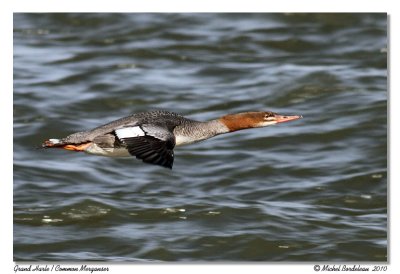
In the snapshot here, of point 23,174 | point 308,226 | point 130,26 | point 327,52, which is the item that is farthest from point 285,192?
point 130,26

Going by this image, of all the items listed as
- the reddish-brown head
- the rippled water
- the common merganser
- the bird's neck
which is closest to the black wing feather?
the common merganser

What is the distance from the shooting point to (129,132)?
809 centimetres

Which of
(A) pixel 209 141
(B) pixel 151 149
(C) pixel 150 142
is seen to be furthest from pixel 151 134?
(A) pixel 209 141

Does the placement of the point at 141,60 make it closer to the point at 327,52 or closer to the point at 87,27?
the point at 87,27

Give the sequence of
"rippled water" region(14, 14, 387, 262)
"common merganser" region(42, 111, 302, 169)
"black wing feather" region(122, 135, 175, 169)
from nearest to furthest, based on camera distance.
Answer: "black wing feather" region(122, 135, 175, 169) → "common merganser" region(42, 111, 302, 169) → "rippled water" region(14, 14, 387, 262)

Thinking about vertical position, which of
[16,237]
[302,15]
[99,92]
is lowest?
[16,237]

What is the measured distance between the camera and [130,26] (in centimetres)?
1596

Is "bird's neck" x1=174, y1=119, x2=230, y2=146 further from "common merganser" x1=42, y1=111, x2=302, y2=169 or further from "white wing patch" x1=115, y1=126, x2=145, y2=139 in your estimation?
"white wing patch" x1=115, y1=126, x2=145, y2=139

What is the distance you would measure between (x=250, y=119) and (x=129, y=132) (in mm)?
1344

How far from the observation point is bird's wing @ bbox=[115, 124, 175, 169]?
7580 mm

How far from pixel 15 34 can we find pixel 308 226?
7.16 meters

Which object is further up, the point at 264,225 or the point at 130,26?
the point at 130,26

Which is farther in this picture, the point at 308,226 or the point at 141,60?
the point at 141,60

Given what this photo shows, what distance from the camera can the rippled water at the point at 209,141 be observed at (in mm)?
9898
